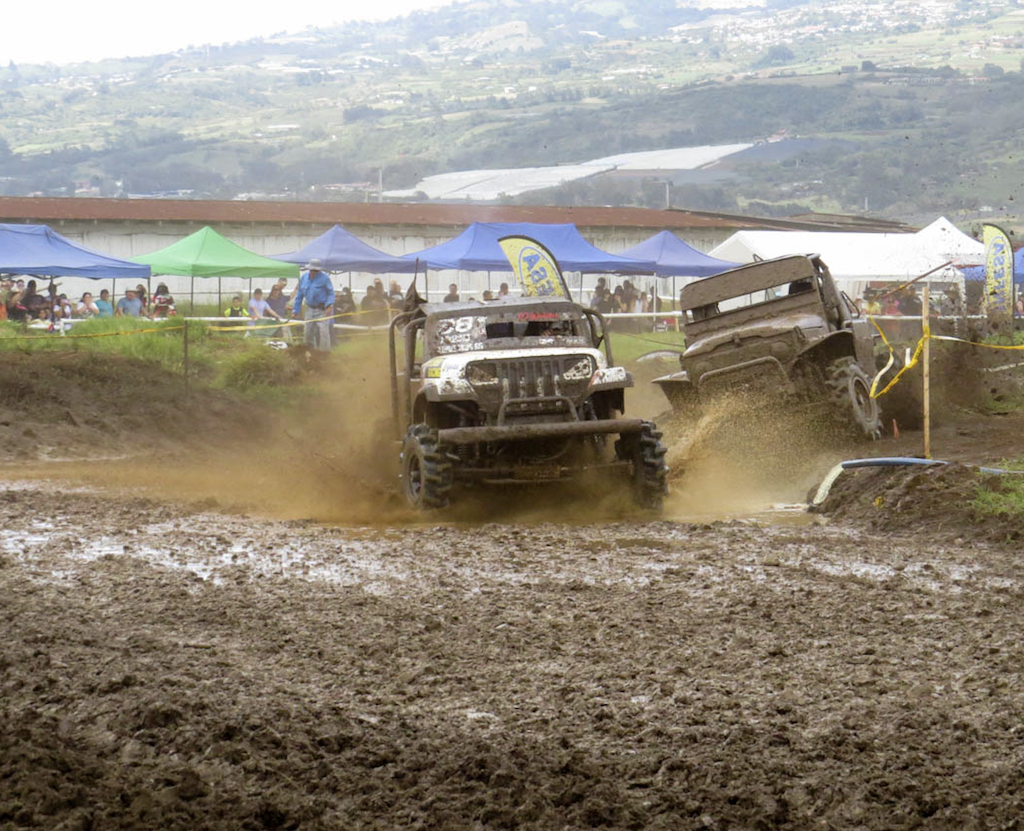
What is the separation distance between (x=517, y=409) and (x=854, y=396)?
4.24 metres

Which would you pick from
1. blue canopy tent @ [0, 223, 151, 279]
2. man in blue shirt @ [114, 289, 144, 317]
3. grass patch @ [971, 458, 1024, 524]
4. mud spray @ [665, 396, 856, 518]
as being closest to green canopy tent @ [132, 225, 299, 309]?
blue canopy tent @ [0, 223, 151, 279]

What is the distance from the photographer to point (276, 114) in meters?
198

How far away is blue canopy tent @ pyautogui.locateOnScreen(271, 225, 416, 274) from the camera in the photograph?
105 feet

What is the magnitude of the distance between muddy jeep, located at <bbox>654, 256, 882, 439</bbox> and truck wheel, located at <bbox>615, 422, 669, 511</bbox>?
288 cm

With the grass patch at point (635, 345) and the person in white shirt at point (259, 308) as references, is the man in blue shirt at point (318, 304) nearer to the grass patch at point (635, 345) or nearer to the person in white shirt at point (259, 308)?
the person in white shirt at point (259, 308)

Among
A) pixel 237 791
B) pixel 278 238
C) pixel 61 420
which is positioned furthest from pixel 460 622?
pixel 278 238

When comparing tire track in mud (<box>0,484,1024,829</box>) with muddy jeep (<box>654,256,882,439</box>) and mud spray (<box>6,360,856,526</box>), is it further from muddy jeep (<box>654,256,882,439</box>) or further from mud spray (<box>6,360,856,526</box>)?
muddy jeep (<box>654,256,882,439</box>)

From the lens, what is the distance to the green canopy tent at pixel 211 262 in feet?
97.8

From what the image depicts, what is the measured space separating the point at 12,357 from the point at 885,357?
11.4 metres

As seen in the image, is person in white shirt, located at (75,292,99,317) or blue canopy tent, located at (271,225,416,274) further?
blue canopy tent, located at (271,225,416,274)

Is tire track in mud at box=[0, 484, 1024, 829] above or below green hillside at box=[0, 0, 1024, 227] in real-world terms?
below

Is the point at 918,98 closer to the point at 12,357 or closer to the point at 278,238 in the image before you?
the point at 278,238

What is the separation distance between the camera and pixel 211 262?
3022cm

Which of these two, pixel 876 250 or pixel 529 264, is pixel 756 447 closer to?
pixel 529 264
